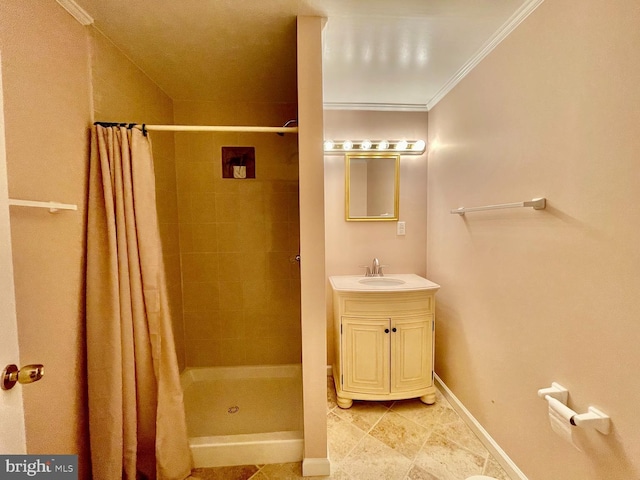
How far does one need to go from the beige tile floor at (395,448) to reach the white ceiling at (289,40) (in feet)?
7.67

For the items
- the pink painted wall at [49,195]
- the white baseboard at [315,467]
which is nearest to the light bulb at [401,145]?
the pink painted wall at [49,195]

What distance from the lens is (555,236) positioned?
3.60 ft

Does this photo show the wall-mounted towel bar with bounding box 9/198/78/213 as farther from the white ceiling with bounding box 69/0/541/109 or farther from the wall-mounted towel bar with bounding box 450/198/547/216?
the wall-mounted towel bar with bounding box 450/198/547/216

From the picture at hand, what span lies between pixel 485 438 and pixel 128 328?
206 centimetres

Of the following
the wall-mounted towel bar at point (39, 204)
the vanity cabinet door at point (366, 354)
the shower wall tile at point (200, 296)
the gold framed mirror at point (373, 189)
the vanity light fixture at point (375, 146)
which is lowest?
the vanity cabinet door at point (366, 354)

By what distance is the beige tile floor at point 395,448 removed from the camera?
4.53 feet

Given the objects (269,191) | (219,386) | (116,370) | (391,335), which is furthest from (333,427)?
(269,191)

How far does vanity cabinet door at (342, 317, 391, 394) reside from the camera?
1803 mm

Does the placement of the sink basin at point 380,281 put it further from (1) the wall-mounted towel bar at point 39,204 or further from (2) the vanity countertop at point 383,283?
(1) the wall-mounted towel bar at point 39,204

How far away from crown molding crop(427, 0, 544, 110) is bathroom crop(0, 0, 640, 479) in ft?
0.12

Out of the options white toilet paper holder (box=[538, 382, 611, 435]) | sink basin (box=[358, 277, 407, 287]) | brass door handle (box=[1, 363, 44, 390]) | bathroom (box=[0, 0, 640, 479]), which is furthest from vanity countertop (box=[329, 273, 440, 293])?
brass door handle (box=[1, 363, 44, 390])

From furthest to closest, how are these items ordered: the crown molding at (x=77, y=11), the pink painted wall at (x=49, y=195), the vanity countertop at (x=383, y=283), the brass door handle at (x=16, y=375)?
1. the vanity countertop at (x=383, y=283)
2. the crown molding at (x=77, y=11)
3. the pink painted wall at (x=49, y=195)
4. the brass door handle at (x=16, y=375)

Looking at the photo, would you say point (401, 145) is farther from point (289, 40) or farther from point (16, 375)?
point (16, 375)

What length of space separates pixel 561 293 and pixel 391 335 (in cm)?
99
